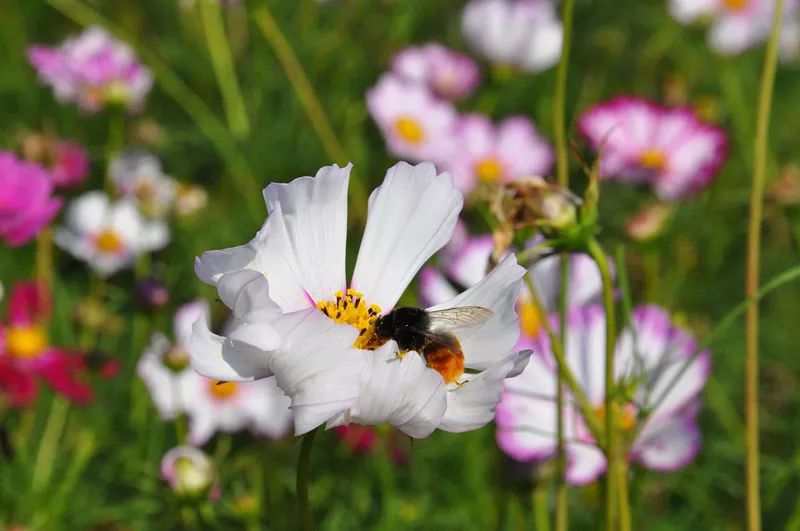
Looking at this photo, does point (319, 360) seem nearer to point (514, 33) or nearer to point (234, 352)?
point (234, 352)

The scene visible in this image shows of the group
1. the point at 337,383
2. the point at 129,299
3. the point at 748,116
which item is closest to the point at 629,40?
the point at 748,116

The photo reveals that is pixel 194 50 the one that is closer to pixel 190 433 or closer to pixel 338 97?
pixel 338 97

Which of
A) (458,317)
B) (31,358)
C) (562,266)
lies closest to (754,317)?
(562,266)

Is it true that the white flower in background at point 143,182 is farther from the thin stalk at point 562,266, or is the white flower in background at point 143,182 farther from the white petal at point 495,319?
the white petal at point 495,319

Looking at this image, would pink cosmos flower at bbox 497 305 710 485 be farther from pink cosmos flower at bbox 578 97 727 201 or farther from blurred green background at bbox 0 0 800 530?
pink cosmos flower at bbox 578 97 727 201

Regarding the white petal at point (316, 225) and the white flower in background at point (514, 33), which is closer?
the white petal at point (316, 225)

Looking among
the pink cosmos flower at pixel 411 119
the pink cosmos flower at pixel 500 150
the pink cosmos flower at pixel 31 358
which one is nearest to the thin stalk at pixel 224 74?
the pink cosmos flower at pixel 411 119

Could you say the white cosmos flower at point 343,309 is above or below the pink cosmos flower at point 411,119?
below
